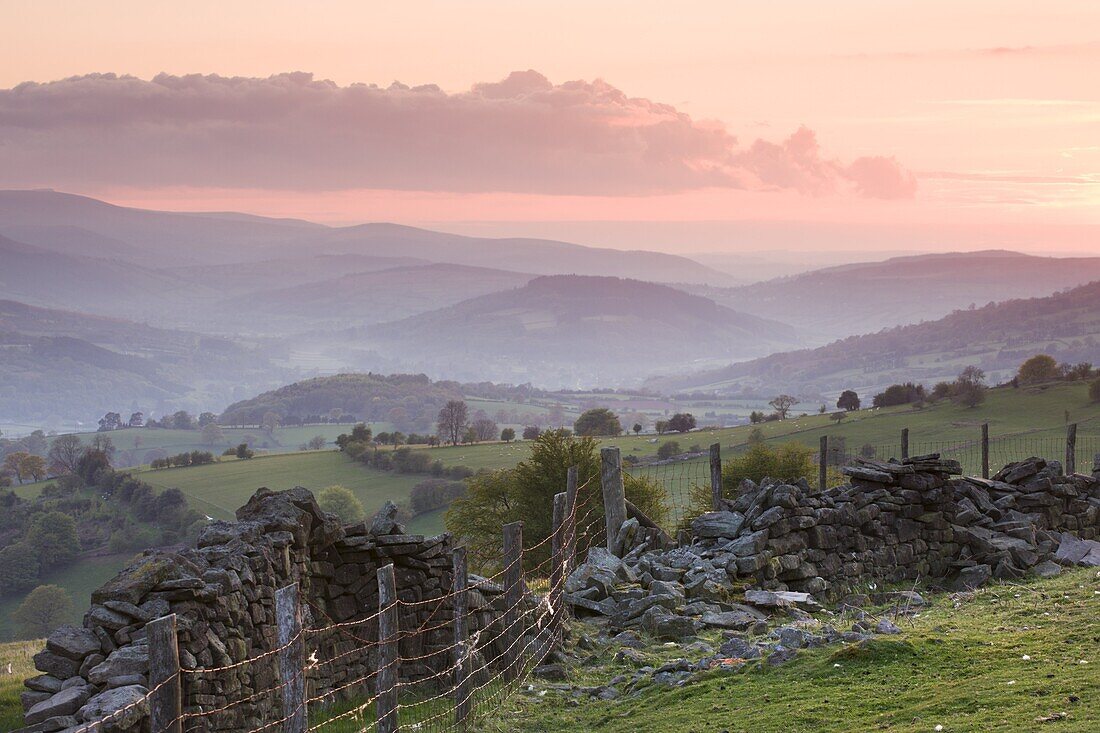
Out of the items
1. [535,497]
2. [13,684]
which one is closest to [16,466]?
[535,497]

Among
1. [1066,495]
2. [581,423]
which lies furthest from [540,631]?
[581,423]

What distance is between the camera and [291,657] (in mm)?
8430

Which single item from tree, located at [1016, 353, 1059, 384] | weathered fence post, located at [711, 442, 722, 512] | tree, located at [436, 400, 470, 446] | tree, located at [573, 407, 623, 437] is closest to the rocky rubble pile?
weathered fence post, located at [711, 442, 722, 512]

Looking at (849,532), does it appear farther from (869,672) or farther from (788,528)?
(869,672)

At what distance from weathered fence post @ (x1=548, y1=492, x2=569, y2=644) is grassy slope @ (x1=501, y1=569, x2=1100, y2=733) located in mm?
955

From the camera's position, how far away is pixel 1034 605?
15633 millimetres

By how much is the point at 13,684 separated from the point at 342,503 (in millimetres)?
69160

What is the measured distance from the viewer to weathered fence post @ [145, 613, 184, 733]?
7.16m

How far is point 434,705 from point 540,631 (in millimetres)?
2185

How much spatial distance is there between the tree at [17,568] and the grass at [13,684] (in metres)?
66.2

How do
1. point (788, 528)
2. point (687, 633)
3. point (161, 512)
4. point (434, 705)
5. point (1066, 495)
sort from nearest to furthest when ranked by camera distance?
point (434, 705)
point (687, 633)
point (788, 528)
point (1066, 495)
point (161, 512)

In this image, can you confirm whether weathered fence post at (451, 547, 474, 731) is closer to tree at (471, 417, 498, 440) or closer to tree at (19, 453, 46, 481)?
tree at (471, 417, 498, 440)

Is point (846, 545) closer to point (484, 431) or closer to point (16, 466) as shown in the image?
point (484, 431)

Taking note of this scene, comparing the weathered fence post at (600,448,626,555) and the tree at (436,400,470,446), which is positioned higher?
the weathered fence post at (600,448,626,555)
